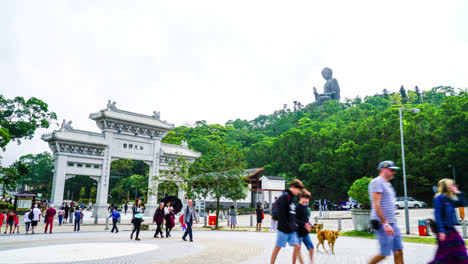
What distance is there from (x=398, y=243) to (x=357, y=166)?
46.2 metres

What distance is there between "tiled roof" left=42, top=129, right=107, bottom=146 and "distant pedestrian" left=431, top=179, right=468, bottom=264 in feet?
96.2

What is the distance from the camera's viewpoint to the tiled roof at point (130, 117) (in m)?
31.2

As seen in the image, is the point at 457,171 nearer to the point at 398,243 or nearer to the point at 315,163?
the point at 315,163

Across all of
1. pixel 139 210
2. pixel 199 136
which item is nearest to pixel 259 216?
pixel 139 210

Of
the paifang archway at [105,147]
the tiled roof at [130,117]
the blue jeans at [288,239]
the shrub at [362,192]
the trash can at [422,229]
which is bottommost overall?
the trash can at [422,229]

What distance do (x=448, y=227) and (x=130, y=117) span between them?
3173 cm

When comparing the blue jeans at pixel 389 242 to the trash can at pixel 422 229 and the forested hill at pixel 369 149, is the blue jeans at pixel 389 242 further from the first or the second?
the forested hill at pixel 369 149

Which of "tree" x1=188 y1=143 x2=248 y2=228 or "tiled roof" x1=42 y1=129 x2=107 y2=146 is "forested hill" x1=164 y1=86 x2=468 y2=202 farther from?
"tiled roof" x1=42 y1=129 x2=107 y2=146

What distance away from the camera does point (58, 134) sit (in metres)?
28.5

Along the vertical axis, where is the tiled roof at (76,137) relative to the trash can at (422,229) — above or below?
above

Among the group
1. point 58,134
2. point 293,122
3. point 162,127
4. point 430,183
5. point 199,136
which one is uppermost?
point 293,122

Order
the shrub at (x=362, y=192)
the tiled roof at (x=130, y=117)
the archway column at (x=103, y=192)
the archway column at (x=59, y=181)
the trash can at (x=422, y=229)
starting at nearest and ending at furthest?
1. the trash can at (x=422, y=229)
2. the shrub at (x=362, y=192)
3. the archway column at (x=59, y=181)
4. the archway column at (x=103, y=192)
5. the tiled roof at (x=130, y=117)

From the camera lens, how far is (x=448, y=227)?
5.04 metres

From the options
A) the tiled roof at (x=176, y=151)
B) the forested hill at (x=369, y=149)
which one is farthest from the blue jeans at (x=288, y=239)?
the tiled roof at (x=176, y=151)
